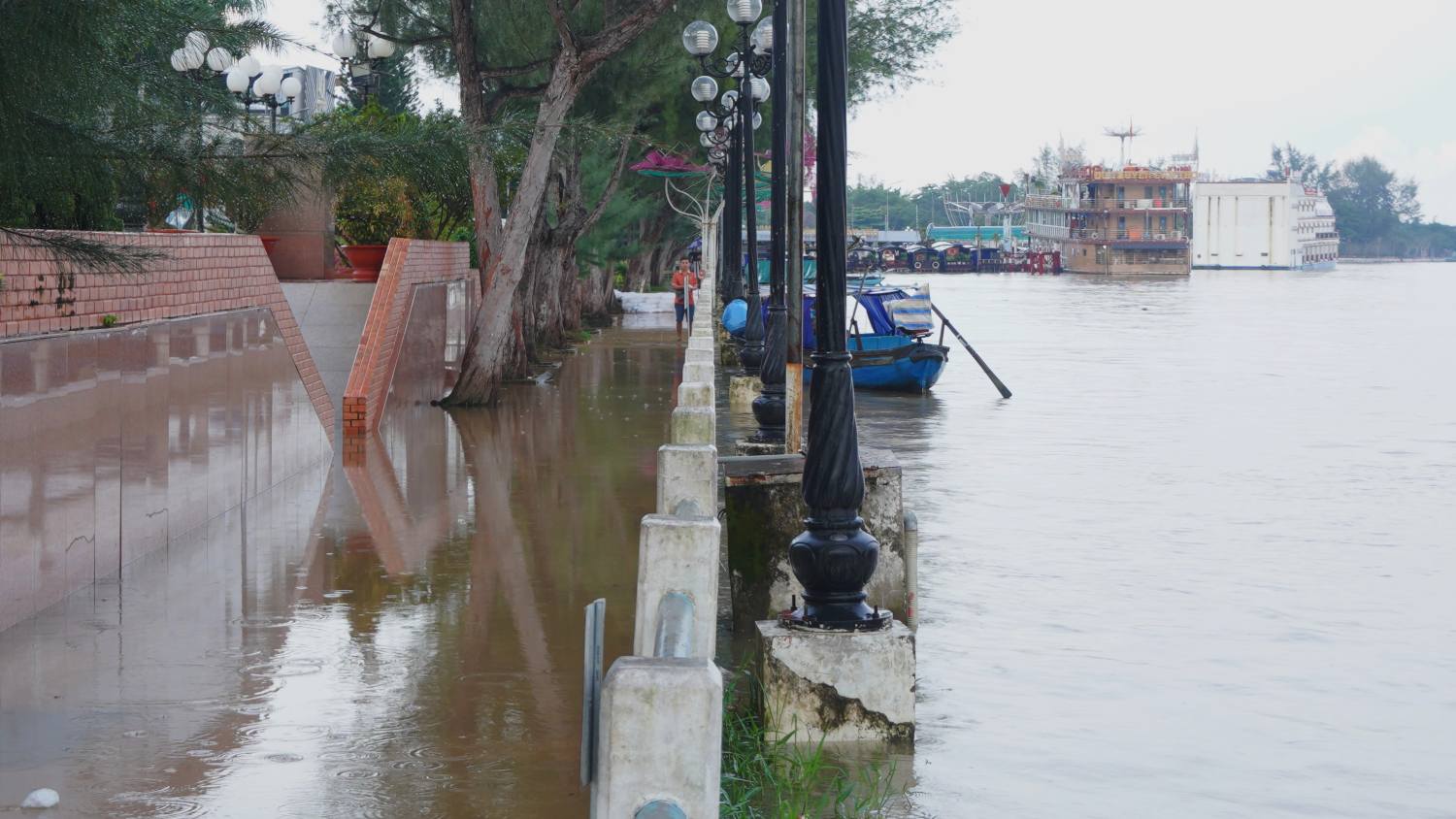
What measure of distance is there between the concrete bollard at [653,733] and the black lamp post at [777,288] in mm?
8646

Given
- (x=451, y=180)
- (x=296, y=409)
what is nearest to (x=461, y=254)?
(x=296, y=409)

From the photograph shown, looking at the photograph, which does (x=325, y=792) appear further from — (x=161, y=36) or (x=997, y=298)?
(x=997, y=298)

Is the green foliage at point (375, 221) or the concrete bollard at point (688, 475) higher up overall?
the green foliage at point (375, 221)

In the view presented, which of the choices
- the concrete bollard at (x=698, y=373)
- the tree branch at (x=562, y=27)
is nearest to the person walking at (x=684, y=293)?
the tree branch at (x=562, y=27)

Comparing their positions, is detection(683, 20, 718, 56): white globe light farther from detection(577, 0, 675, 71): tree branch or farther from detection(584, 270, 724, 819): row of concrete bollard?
→ detection(584, 270, 724, 819): row of concrete bollard

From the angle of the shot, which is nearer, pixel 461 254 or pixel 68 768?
pixel 68 768

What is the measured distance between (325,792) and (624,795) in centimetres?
240

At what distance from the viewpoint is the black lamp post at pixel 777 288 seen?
1265 centimetres

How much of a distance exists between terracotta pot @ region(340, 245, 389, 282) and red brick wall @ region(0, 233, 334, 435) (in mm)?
6577

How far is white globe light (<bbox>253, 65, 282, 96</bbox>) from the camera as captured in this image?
20.7m

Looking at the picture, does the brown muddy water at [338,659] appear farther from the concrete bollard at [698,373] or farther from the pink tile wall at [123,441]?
the concrete bollard at [698,373]

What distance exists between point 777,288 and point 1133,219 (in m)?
128

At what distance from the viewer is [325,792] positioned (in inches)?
219

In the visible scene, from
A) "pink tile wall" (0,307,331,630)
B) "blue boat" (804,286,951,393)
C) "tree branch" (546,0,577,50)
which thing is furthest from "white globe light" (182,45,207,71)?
"blue boat" (804,286,951,393)
